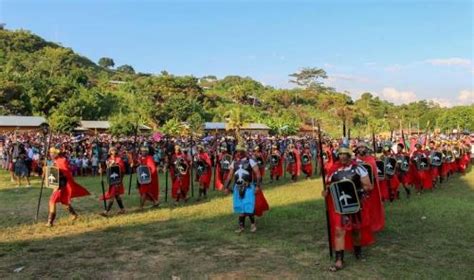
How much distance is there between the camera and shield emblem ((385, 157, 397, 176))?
13.6m

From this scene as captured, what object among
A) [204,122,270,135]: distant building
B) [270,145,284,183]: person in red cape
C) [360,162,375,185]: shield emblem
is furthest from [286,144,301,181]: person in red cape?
[204,122,270,135]: distant building

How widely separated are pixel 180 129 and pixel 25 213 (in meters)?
48.8

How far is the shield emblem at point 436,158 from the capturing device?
655 inches

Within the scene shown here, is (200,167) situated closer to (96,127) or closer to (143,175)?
(143,175)

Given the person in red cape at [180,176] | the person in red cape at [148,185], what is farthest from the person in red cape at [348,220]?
the person in red cape at [180,176]

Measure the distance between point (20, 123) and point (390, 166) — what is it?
54517 mm

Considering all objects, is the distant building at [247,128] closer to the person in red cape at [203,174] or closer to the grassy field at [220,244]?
the person in red cape at [203,174]

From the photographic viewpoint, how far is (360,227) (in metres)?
7.82

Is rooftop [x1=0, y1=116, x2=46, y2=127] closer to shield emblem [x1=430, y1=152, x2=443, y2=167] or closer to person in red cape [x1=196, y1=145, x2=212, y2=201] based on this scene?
person in red cape [x1=196, y1=145, x2=212, y2=201]

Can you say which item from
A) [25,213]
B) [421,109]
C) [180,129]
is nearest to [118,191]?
[25,213]

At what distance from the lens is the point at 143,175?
42.2 ft

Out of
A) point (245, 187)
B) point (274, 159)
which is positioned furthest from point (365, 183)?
point (274, 159)

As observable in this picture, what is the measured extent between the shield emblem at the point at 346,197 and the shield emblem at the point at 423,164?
9.31 m

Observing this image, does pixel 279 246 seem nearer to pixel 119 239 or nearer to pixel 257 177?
pixel 257 177
